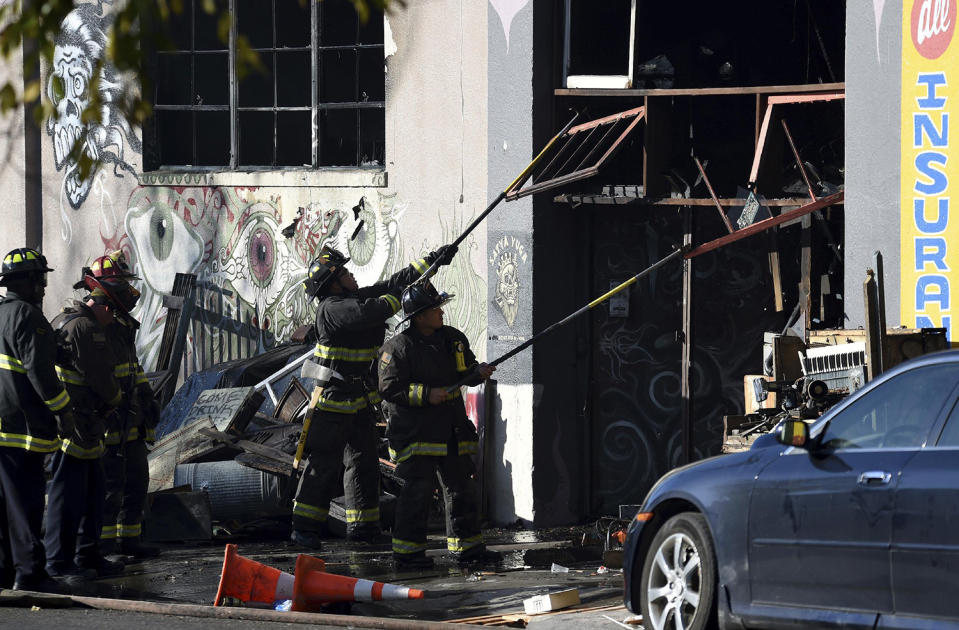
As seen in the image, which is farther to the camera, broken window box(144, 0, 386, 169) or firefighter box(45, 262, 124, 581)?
broken window box(144, 0, 386, 169)

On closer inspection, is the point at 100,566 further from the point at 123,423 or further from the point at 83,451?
the point at 123,423

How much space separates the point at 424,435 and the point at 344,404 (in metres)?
1.36

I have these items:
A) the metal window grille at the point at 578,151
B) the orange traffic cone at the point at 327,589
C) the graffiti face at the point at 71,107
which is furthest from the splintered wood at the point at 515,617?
the graffiti face at the point at 71,107

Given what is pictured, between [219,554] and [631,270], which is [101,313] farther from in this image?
[631,270]

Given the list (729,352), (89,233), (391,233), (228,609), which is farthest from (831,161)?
(89,233)

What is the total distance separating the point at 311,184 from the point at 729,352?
14.5ft

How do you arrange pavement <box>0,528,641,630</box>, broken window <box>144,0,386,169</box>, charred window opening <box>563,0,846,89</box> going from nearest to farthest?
pavement <box>0,528,641,630</box> < charred window opening <box>563,0,846,89</box> < broken window <box>144,0,386,169</box>

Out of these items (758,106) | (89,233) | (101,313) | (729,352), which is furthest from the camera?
(89,233)

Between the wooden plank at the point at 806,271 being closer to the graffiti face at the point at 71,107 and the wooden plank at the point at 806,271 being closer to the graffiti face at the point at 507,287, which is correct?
the graffiti face at the point at 507,287

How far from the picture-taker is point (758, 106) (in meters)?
11.5

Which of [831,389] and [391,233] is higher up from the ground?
[391,233]

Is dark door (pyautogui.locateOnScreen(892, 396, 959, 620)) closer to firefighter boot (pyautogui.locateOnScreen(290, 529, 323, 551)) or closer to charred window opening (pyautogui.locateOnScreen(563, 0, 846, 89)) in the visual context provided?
firefighter boot (pyautogui.locateOnScreen(290, 529, 323, 551))

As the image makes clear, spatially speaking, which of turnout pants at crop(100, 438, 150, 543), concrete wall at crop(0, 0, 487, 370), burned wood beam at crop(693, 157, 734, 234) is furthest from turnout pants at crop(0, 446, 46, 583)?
burned wood beam at crop(693, 157, 734, 234)

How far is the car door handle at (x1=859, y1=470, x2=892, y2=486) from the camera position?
6016 mm
